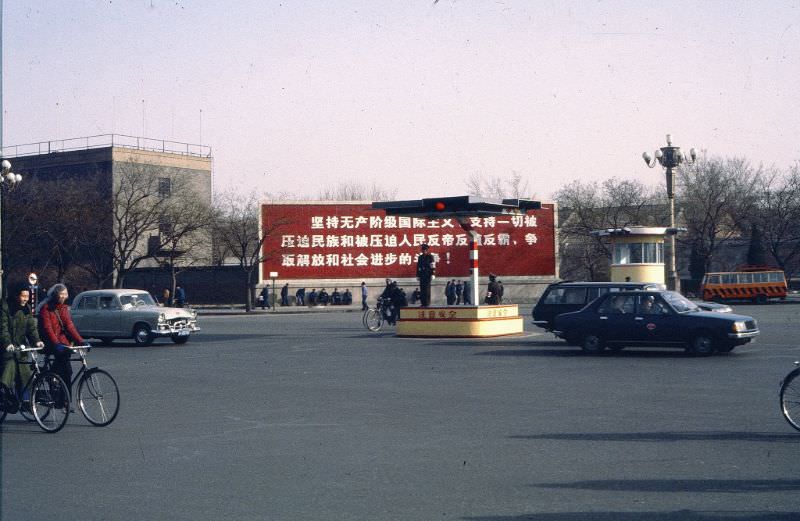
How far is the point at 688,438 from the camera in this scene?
9750 millimetres

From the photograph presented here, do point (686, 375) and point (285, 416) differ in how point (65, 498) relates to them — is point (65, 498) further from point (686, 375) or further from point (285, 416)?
point (686, 375)

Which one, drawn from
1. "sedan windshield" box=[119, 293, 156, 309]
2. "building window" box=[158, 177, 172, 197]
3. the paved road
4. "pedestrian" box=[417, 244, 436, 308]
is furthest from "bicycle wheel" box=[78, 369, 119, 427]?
"building window" box=[158, 177, 172, 197]

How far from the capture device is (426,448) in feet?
30.9

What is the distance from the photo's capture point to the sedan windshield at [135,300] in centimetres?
2786

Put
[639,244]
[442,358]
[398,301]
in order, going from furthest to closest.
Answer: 1. [639,244]
2. [398,301]
3. [442,358]

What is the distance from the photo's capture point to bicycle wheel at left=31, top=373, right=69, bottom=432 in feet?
36.3

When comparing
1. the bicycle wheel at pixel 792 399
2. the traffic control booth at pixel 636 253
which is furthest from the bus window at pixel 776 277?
the bicycle wheel at pixel 792 399

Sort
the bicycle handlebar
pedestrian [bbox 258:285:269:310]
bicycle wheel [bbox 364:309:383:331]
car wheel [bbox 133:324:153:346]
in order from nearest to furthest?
the bicycle handlebar → car wheel [bbox 133:324:153:346] → bicycle wheel [bbox 364:309:383:331] → pedestrian [bbox 258:285:269:310]

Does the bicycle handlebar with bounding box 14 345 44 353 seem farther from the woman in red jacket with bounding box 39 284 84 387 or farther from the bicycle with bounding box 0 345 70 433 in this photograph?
the woman in red jacket with bounding box 39 284 84 387

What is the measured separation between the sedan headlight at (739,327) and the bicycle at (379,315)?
1388 cm

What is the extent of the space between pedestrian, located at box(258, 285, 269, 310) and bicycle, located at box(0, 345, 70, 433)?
48.5 metres

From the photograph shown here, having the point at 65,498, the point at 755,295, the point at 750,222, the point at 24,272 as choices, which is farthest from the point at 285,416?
the point at 750,222

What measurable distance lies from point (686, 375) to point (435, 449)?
8.33 meters

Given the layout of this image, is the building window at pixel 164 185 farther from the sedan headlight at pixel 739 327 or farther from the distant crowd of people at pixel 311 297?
the sedan headlight at pixel 739 327
